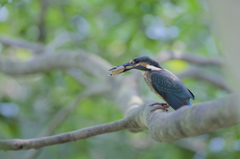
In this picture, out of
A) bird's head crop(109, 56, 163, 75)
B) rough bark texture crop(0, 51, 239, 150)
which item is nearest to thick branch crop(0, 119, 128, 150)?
rough bark texture crop(0, 51, 239, 150)

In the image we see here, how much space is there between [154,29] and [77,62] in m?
1.68

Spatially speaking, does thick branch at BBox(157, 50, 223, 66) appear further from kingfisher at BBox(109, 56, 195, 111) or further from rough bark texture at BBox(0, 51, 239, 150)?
kingfisher at BBox(109, 56, 195, 111)

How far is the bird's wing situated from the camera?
2434 mm

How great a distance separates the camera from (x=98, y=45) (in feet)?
19.5

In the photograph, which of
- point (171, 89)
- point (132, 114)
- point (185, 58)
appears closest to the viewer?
point (132, 114)

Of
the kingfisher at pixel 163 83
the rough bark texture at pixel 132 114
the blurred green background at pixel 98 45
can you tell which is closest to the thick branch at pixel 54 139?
the rough bark texture at pixel 132 114

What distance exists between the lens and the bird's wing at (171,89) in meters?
2.43

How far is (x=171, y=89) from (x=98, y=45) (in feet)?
12.1

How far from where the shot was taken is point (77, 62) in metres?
4.44

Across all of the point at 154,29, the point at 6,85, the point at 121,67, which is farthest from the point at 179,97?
the point at 6,85

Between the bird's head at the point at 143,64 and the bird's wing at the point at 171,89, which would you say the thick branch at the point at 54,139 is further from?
the bird's head at the point at 143,64

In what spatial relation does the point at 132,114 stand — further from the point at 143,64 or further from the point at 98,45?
the point at 98,45

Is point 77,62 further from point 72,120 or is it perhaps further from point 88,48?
point 72,120

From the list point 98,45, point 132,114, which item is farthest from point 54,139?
point 98,45
